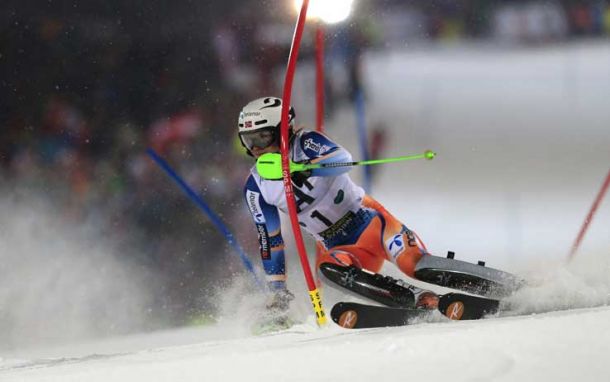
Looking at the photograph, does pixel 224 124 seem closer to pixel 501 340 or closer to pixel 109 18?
pixel 109 18

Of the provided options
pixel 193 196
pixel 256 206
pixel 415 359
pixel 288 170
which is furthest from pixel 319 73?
pixel 415 359

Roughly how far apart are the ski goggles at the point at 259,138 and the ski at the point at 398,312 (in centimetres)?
95

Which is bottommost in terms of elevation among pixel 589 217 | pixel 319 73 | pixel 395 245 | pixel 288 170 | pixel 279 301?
pixel 589 217

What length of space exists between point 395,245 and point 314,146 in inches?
25.7

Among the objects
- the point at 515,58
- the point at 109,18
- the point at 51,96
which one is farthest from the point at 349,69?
the point at 51,96

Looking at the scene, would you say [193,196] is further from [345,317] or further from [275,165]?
[345,317]

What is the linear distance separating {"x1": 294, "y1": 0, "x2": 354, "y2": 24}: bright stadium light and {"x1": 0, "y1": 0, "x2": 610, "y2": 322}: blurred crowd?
0.37ft

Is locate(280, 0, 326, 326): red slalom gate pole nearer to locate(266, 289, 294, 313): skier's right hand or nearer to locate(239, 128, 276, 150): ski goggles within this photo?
locate(239, 128, 276, 150): ski goggles

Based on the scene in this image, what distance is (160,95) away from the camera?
6258mm

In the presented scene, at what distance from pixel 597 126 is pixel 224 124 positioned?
118 inches

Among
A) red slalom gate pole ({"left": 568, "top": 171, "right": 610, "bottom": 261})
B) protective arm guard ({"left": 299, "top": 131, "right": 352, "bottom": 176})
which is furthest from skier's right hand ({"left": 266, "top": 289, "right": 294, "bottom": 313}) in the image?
red slalom gate pole ({"left": 568, "top": 171, "right": 610, "bottom": 261})

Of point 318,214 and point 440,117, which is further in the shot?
point 440,117

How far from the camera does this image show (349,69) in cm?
651

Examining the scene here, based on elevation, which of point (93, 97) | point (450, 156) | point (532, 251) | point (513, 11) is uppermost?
point (513, 11)
